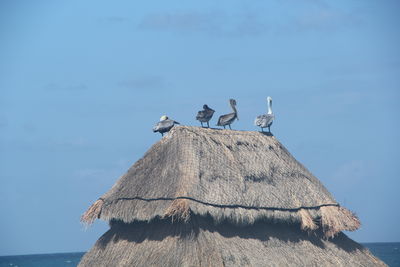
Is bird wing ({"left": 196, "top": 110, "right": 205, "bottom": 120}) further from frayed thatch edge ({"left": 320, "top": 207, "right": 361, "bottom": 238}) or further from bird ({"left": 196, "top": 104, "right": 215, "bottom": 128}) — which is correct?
frayed thatch edge ({"left": 320, "top": 207, "right": 361, "bottom": 238})

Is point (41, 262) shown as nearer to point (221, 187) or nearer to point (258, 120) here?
point (258, 120)

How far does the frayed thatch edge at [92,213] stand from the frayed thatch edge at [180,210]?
2796 mm

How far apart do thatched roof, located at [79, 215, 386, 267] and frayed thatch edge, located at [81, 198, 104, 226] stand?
66 cm

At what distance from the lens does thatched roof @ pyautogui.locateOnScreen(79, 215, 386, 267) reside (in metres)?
22.2

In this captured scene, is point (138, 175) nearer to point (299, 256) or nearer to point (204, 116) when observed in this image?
point (204, 116)

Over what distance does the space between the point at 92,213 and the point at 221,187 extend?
3.67 m

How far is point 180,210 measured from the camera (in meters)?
22.3

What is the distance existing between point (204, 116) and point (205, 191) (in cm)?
373

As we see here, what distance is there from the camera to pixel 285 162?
89.4ft

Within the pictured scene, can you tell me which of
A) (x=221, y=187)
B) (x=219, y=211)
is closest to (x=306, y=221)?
(x=221, y=187)

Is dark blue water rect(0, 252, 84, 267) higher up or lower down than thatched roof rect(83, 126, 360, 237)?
higher up

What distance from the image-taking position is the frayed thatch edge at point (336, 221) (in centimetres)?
2583

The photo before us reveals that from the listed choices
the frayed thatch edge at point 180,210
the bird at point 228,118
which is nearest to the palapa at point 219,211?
the frayed thatch edge at point 180,210

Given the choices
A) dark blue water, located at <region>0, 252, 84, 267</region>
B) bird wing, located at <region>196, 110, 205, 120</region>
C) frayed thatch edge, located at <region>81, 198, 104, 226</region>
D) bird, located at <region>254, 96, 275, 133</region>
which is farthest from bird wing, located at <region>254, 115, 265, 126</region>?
dark blue water, located at <region>0, 252, 84, 267</region>
